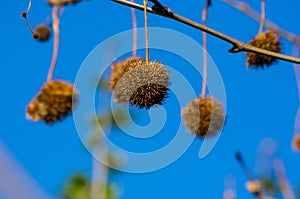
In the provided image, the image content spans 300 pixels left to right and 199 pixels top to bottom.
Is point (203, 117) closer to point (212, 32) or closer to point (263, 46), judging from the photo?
point (263, 46)

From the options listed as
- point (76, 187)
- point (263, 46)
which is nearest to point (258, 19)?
point (263, 46)

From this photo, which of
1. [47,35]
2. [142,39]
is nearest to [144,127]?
[142,39]

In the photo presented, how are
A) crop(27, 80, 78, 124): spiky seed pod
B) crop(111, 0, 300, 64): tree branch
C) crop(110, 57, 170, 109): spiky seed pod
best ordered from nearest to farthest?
crop(111, 0, 300, 64): tree branch
crop(110, 57, 170, 109): spiky seed pod
crop(27, 80, 78, 124): spiky seed pod

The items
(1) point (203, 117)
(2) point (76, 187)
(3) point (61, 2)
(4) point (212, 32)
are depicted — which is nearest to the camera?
(4) point (212, 32)

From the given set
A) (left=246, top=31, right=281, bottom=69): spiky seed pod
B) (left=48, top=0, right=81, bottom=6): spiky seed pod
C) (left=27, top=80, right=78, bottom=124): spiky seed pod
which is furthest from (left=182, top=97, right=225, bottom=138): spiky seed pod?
(left=48, top=0, right=81, bottom=6): spiky seed pod

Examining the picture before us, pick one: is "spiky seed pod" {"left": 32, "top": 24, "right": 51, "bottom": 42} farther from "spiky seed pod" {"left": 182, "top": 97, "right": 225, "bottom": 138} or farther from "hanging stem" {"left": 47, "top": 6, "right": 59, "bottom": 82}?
"spiky seed pod" {"left": 182, "top": 97, "right": 225, "bottom": 138}

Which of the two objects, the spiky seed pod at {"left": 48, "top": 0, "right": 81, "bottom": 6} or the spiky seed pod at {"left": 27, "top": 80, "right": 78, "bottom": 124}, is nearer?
the spiky seed pod at {"left": 48, "top": 0, "right": 81, "bottom": 6}

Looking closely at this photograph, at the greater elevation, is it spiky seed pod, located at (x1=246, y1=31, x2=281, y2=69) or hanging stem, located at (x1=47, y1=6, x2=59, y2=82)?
spiky seed pod, located at (x1=246, y1=31, x2=281, y2=69)
